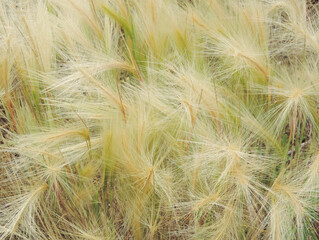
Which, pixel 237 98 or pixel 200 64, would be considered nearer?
pixel 237 98

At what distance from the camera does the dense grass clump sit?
115 cm

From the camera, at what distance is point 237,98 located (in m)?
1.34

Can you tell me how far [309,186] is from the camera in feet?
3.76

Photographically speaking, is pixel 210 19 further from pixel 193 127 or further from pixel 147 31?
pixel 193 127

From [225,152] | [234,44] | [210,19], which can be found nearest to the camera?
[225,152]

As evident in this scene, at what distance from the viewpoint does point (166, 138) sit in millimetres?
1245

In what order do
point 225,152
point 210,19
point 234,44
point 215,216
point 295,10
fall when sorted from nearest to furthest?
point 225,152 < point 215,216 < point 234,44 < point 295,10 < point 210,19

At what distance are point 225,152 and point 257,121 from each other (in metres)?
0.24

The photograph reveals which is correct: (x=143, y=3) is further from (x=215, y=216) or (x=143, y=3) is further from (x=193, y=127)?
(x=215, y=216)

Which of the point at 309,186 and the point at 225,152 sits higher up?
the point at 225,152

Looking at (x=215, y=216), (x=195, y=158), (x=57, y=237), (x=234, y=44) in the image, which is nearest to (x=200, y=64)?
(x=234, y=44)

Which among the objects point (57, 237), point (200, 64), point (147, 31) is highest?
point (147, 31)

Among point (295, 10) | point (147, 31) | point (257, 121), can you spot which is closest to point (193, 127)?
point (257, 121)

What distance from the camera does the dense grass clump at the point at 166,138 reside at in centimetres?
115
